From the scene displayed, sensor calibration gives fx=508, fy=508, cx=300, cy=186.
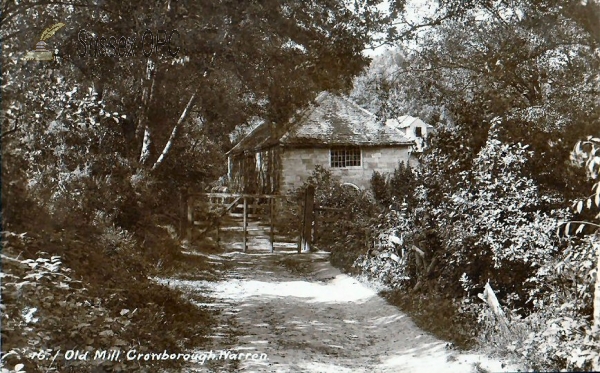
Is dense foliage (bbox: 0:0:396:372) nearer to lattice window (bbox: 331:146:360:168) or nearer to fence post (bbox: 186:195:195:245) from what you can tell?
fence post (bbox: 186:195:195:245)

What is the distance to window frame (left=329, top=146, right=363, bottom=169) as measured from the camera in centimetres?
2108

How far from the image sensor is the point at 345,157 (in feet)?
70.0

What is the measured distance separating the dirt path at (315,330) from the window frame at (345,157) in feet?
29.6

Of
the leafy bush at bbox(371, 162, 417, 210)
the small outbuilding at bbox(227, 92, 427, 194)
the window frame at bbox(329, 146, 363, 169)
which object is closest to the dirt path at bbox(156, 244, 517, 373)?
the leafy bush at bbox(371, 162, 417, 210)

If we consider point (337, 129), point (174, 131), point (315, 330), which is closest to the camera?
point (315, 330)

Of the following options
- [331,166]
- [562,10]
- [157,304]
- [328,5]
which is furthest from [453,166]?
[331,166]

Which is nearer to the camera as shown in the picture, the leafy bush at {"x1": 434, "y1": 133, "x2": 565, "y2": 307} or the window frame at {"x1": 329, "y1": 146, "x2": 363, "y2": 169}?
the leafy bush at {"x1": 434, "y1": 133, "x2": 565, "y2": 307}

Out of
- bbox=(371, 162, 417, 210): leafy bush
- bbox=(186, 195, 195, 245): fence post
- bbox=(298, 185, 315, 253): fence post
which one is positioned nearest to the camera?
bbox=(371, 162, 417, 210): leafy bush

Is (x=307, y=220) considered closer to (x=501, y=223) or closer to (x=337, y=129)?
(x=337, y=129)

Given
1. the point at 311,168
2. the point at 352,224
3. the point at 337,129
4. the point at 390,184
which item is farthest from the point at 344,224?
the point at 337,129

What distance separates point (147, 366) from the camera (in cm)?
568

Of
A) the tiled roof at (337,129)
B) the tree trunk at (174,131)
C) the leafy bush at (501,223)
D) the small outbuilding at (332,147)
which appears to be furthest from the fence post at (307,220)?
the leafy bush at (501,223)

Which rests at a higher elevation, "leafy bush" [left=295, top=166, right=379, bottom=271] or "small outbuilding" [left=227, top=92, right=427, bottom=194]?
"small outbuilding" [left=227, top=92, right=427, bottom=194]

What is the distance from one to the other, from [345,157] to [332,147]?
701mm
